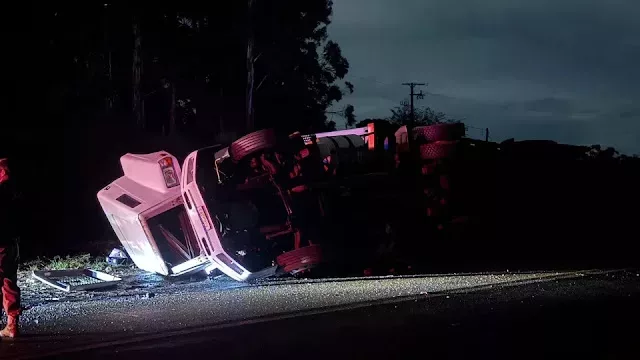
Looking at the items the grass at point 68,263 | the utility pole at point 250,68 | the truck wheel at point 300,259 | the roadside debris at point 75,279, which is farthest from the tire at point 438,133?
the utility pole at point 250,68

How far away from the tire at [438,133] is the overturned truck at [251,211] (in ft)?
4.87

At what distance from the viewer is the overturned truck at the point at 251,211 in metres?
10.2

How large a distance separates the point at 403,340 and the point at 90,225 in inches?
575

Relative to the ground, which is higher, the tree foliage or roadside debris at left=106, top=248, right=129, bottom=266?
the tree foliage

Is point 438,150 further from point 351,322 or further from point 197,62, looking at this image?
point 197,62

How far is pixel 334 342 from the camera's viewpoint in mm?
6801

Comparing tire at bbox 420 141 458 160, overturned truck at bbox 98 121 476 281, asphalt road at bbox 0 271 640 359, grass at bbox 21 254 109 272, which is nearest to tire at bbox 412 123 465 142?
tire at bbox 420 141 458 160

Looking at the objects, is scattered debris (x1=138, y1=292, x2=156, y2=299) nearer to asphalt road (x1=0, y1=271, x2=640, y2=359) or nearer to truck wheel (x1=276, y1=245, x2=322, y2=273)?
asphalt road (x1=0, y1=271, x2=640, y2=359)

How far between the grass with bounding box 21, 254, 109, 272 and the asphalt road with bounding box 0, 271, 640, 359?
3.94m

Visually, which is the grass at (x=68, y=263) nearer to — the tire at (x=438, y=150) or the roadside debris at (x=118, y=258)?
the roadside debris at (x=118, y=258)

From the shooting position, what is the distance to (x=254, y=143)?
1052 cm

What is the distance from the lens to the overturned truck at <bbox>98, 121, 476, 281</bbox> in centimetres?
1025

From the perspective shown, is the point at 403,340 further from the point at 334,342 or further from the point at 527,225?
the point at 527,225

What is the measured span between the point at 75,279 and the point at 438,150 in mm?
6097
